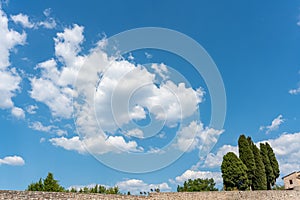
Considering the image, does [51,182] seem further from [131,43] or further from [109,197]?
[131,43]

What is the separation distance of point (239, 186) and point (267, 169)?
20.8 ft

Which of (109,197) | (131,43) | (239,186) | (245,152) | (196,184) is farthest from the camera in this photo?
(196,184)

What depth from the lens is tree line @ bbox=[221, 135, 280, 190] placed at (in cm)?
3238

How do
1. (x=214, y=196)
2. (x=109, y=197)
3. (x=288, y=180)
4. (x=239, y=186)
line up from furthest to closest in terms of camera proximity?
(x=288, y=180), (x=239, y=186), (x=214, y=196), (x=109, y=197)

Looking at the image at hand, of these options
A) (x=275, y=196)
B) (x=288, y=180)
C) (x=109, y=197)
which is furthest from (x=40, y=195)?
(x=288, y=180)

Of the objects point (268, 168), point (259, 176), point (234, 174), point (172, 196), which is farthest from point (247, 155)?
point (172, 196)

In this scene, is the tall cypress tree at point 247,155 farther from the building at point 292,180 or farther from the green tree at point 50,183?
the green tree at point 50,183

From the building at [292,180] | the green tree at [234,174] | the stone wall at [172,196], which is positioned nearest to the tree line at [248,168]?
the green tree at [234,174]

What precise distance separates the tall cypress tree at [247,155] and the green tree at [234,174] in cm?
122

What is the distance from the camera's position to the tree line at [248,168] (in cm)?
3238

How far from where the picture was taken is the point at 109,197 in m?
17.0

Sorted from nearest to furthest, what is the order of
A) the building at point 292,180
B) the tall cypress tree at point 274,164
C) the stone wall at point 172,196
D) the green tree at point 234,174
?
the stone wall at point 172,196 → the green tree at point 234,174 → the tall cypress tree at point 274,164 → the building at point 292,180

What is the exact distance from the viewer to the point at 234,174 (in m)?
32.3

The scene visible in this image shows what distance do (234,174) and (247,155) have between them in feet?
11.9
